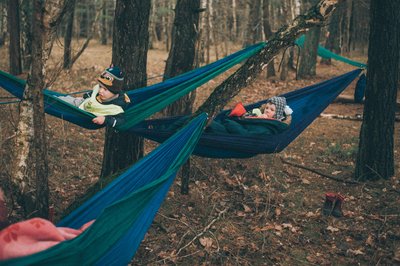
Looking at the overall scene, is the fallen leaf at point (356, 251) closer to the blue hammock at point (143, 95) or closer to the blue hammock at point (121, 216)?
the blue hammock at point (121, 216)

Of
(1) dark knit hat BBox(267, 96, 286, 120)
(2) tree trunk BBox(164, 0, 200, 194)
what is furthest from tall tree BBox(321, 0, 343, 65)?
(1) dark knit hat BBox(267, 96, 286, 120)

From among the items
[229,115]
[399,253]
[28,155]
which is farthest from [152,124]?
[399,253]

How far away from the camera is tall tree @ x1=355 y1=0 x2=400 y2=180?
15.3 ft

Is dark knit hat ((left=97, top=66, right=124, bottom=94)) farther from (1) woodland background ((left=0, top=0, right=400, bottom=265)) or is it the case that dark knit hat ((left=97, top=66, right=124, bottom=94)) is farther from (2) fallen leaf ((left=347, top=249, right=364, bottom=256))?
(2) fallen leaf ((left=347, top=249, right=364, bottom=256))

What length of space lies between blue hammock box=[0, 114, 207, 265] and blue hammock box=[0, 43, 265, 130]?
66 centimetres

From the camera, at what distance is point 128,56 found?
4.00 m

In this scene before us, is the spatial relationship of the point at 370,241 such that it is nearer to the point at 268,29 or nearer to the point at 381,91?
the point at 381,91

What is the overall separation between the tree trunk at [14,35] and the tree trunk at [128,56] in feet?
16.3

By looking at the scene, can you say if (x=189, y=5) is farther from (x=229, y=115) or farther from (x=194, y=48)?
(x=229, y=115)

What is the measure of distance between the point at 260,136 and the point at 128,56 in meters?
1.31

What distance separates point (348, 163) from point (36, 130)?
385cm

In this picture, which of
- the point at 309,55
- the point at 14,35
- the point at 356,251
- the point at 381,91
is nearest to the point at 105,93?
the point at 356,251

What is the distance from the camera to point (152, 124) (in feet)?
13.3

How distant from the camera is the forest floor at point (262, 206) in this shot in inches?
145
